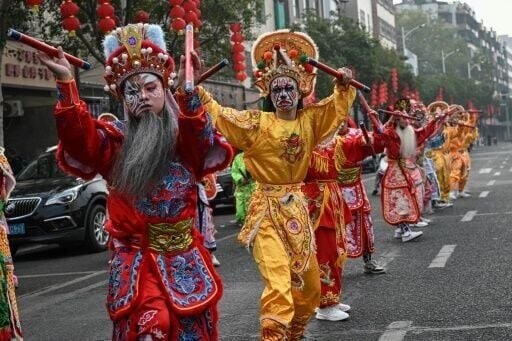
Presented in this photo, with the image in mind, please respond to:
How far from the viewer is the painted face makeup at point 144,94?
3.99 meters

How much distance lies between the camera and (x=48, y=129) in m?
23.8

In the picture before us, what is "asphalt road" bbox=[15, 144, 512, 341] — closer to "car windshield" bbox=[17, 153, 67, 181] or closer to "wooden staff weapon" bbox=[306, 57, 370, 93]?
"car windshield" bbox=[17, 153, 67, 181]

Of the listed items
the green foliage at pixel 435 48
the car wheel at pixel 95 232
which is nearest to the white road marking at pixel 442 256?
the car wheel at pixel 95 232

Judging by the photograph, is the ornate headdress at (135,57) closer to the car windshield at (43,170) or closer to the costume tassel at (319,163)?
the costume tassel at (319,163)

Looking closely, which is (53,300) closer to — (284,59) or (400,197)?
(284,59)

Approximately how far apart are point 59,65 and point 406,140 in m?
7.70

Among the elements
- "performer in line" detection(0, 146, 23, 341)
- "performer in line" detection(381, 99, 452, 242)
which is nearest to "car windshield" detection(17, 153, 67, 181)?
"performer in line" detection(381, 99, 452, 242)

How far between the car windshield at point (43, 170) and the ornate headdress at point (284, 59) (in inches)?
301

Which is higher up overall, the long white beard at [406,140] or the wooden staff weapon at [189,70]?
the wooden staff weapon at [189,70]

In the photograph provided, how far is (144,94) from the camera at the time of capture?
13.1ft

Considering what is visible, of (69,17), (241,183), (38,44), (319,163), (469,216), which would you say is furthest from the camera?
(469,216)

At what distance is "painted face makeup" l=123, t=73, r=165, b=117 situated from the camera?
399cm

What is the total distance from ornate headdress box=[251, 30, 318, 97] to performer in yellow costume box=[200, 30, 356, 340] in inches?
1.3

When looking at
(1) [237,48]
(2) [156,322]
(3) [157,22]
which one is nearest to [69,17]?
(1) [237,48]
